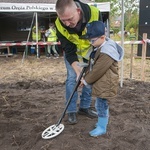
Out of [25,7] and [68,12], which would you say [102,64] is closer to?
[68,12]

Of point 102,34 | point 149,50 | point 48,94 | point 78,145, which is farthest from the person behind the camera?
point 149,50

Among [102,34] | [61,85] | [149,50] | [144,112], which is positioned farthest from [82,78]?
[149,50]

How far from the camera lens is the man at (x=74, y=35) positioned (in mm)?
2754

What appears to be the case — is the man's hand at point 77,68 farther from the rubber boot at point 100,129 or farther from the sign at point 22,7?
the sign at point 22,7

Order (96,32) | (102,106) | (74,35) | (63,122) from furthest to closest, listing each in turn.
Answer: (63,122)
(74,35)
(102,106)
(96,32)

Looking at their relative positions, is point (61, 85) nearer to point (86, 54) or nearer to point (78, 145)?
point (86, 54)

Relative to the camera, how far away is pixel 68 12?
271 cm

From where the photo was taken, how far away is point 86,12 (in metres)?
3.05

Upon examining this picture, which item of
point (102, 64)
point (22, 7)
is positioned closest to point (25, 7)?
point (22, 7)

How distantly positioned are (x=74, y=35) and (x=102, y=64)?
24.7 inches

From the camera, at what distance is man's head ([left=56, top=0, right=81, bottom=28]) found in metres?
2.70

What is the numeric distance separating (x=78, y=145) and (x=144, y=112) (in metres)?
1.55

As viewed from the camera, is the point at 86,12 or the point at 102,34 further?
the point at 86,12

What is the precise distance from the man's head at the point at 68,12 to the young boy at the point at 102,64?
0.62ft
